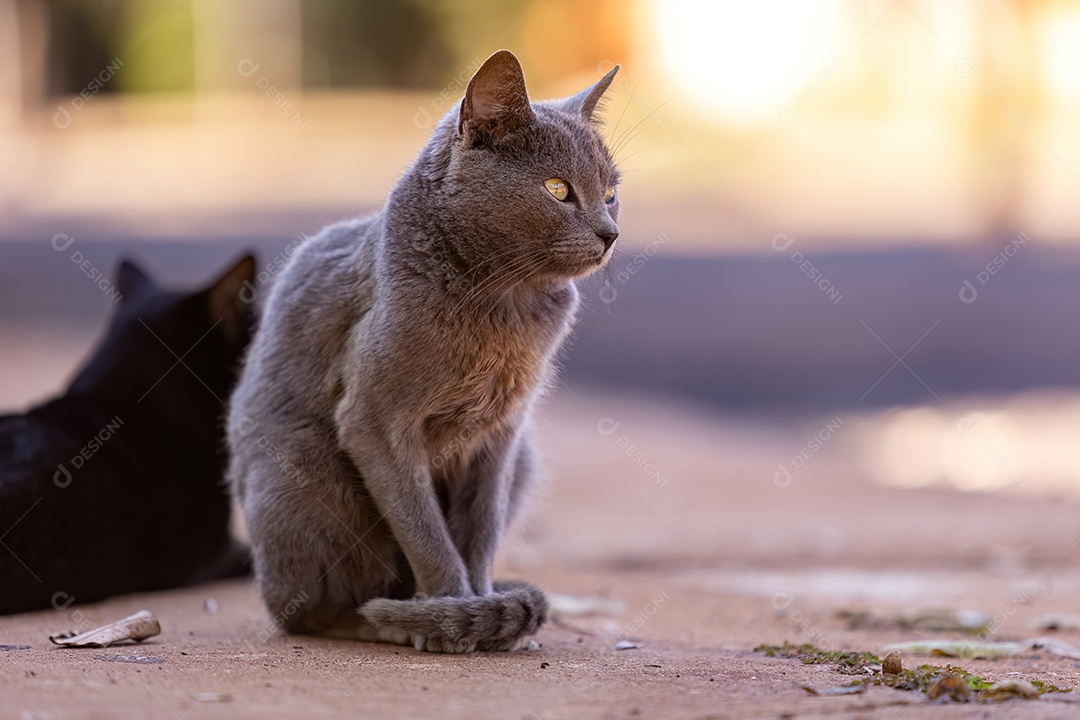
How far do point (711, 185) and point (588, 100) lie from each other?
17.5m

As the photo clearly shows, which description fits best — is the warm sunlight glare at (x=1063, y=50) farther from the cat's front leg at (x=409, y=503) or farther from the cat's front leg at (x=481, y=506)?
the cat's front leg at (x=409, y=503)

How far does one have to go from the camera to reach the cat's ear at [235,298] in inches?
224

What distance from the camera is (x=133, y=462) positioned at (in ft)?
17.6

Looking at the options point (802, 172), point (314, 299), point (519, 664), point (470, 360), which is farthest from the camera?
point (802, 172)

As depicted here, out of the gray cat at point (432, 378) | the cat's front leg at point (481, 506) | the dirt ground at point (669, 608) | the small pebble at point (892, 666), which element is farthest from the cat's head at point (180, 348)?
the small pebble at point (892, 666)

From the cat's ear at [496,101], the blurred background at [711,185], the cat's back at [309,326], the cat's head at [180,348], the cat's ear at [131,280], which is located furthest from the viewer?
the blurred background at [711,185]

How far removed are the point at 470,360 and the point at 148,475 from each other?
2.14 metres

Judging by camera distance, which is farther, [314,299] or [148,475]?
[148,475]

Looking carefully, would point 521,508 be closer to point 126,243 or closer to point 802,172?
point 126,243

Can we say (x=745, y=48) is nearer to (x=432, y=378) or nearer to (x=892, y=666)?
(x=432, y=378)

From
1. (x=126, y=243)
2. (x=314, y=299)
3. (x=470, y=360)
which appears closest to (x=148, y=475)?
(x=314, y=299)

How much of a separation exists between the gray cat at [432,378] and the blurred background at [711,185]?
2.01 feet

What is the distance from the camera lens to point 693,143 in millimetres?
23844

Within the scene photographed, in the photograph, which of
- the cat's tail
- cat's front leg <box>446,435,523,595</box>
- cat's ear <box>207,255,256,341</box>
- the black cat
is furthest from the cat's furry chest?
cat's ear <box>207,255,256,341</box>
